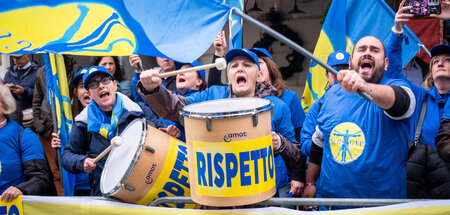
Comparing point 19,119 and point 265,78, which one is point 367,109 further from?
point 19,119

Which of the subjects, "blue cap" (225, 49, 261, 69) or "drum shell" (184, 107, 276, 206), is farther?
"blue cap" (225, 49, 261, 69)

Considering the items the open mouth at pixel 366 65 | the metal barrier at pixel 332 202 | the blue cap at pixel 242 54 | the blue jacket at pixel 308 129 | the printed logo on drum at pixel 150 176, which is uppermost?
the blue cap at pixel 242 54

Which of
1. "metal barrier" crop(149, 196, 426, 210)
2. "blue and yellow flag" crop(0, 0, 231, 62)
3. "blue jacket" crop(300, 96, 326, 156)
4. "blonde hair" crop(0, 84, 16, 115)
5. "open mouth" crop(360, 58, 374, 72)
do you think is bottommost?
"metal barrier" crop(149, 196, 426, 210)

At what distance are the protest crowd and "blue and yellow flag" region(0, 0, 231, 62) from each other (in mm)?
275

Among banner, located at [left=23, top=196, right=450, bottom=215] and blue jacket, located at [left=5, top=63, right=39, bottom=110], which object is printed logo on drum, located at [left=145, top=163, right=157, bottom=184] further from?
blue jacket, located at [left=5, top=63, right=39, bottom=110]

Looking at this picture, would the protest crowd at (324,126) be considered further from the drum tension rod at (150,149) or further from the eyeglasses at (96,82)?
the drum tension rod at (150,149)

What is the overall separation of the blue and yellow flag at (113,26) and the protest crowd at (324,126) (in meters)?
0.27

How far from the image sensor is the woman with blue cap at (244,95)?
10.3 feet

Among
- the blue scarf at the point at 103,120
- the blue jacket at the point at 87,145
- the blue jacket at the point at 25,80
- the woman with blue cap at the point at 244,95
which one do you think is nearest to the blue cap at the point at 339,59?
the woman with blue cap at the point at 244,95

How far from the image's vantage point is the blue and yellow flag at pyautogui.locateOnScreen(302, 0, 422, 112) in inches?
187

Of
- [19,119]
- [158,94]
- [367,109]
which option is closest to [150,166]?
[158,94]

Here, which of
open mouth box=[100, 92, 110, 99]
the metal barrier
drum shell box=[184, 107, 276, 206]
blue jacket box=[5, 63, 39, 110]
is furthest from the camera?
blue jacket box=[5, 63, 39, 110]

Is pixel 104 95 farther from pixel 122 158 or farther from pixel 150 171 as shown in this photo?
pixel 150 171

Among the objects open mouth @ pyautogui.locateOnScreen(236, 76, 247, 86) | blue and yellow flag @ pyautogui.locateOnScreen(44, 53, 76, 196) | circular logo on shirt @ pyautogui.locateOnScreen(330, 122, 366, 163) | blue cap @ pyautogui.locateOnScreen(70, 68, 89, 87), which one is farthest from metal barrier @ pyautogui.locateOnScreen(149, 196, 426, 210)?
blue cap @ pyautogui.locateOnScreen(70, 68, 89, 87)
